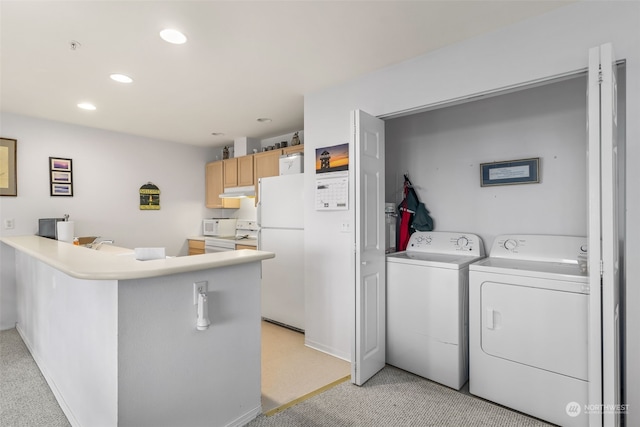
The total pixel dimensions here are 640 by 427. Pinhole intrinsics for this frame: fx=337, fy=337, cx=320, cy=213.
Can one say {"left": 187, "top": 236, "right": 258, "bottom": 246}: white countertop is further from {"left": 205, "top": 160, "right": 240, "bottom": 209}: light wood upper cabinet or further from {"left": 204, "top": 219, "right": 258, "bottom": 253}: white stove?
{"left": 205, "top": 160, "right": 240, "bottom": 209}: light wood upper cabinet

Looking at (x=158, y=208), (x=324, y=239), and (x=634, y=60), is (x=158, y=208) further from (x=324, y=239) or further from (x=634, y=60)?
(x=634, y=60)

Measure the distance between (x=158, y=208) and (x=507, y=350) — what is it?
4.73 m

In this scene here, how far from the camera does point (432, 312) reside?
258 cm

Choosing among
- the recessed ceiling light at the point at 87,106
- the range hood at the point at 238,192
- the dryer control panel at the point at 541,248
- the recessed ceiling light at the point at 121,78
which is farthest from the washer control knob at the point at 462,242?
the recessed ceiling light at the point at 87,106

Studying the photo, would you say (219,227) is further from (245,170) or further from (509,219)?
(509,219)

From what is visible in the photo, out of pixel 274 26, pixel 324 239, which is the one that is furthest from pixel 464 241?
pixel 274 26

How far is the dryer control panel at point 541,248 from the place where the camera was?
241cm

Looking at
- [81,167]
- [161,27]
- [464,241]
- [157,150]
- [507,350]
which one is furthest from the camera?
[157,150]

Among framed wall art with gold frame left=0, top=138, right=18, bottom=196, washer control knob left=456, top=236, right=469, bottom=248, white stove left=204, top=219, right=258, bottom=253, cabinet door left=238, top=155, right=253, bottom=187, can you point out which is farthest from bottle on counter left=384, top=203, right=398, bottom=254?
framed wall art with gold frame left=0, top=138, right=18, bottom=196

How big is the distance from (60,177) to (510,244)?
4.93 meters

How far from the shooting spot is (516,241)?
2.69 meters

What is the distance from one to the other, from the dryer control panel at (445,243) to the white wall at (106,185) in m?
3.74

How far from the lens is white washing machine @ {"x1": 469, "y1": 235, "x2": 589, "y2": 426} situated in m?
1.97

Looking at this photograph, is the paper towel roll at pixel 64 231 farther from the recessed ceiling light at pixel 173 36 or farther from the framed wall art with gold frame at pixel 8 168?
the recessed ceiling light at pixel 173 36
